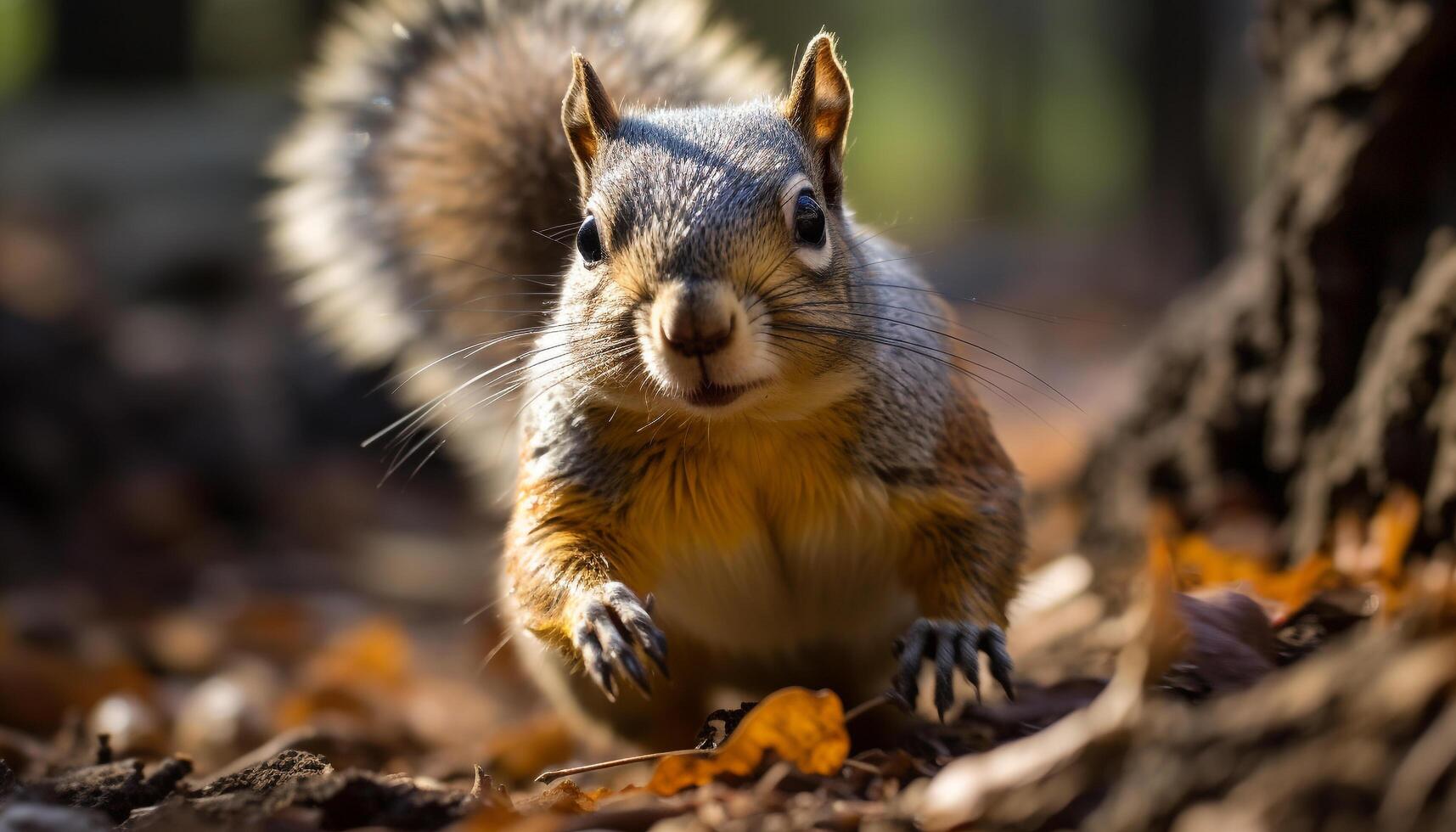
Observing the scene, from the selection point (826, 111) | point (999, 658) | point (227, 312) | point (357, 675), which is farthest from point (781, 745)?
point (227, 312)

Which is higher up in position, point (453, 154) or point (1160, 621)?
point (453, 154)

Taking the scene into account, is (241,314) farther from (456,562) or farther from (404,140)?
(404,140)

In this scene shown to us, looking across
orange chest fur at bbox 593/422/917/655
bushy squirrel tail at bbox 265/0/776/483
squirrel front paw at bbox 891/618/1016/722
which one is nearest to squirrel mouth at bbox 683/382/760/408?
orange chest fur at bbox 593/422/917/655

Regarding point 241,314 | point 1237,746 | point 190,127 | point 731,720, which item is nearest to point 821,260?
point 731,720

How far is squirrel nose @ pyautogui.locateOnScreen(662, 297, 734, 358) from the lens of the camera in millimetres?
1666

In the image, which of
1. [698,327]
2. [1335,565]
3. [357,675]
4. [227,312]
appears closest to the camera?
[698,327]

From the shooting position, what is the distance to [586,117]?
2.14m

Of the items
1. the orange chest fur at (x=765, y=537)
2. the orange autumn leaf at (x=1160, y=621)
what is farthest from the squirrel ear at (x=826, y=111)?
the orange autumn leaf at (x=1160, y=621)

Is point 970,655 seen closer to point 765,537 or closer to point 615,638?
point 765,537

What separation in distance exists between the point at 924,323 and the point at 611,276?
2.17ft

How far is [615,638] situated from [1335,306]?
1854 millimetres

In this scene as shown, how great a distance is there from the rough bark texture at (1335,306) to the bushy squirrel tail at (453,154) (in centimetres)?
124

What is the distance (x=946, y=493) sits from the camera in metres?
2.12

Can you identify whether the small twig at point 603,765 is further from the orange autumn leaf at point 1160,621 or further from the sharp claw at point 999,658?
the orange autumn leaf at point 1160,621
